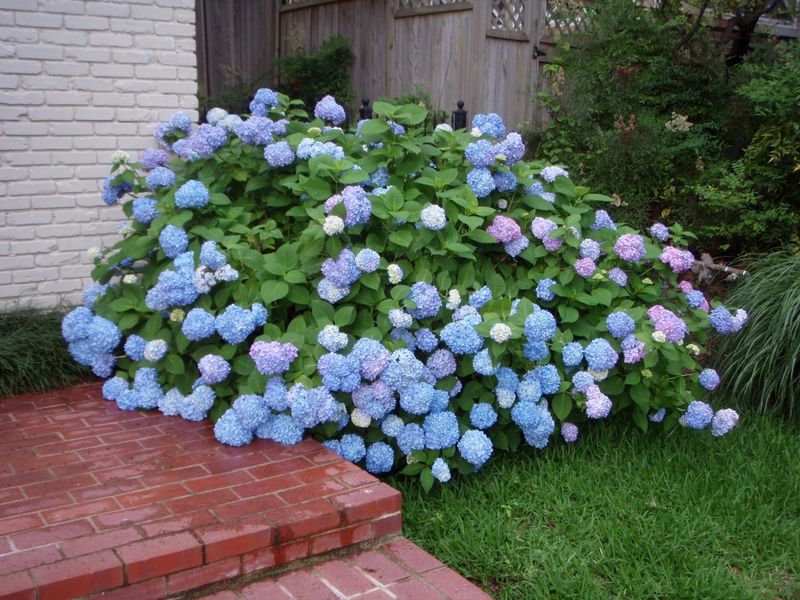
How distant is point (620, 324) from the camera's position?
10.5 ft

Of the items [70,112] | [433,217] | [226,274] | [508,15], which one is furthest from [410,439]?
[508,15]

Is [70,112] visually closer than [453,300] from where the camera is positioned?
No

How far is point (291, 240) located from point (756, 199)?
3.14 metres

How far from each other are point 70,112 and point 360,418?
2273mm

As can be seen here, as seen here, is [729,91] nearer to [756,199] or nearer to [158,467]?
[756,199]

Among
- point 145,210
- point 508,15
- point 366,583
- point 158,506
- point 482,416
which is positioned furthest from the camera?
point 508,15

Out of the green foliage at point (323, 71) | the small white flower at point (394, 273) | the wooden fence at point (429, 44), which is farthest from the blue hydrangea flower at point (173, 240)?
the green foliage at point (323, 71)

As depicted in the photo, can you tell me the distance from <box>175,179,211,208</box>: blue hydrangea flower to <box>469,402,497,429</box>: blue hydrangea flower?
137 centimetres

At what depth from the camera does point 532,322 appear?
2973mm

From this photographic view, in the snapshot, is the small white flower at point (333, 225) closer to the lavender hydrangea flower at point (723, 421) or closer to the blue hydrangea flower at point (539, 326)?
the blue hydrangea flower at point (539, 326)

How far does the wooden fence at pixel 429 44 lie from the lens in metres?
7.16

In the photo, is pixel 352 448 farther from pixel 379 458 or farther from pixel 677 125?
pixel 677 125

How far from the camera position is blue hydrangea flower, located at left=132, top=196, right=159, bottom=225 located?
347cm

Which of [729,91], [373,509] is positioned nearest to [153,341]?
[373,509]
